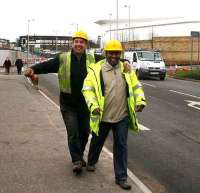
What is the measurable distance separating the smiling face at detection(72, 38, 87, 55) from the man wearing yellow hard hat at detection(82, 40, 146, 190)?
21.4 inches

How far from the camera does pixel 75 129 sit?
7699mm

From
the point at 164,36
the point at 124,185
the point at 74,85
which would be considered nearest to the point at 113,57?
the point at 74,85

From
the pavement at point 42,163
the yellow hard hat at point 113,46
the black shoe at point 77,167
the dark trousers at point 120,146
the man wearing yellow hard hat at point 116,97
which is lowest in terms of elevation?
the pavement at point 42,163

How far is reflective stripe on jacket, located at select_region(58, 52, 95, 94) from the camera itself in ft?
25.2

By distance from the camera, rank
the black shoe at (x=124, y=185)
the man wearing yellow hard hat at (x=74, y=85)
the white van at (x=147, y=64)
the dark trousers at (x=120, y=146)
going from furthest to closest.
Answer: the white van at (x=147, y=64) → the man wearing yellow hard hat at (x=74, y=85) → the dark trousers at (x=120, y=146) → the black shoe at (x=124, y=185)

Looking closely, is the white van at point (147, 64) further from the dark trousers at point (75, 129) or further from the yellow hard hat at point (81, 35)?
the yellow hard hat at point (81, 35)

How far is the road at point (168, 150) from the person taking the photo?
307 inches

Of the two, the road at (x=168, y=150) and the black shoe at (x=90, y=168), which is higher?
the black shoe at (x=90, y=168)

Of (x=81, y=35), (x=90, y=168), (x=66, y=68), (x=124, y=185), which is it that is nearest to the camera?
(x=124, y=185)

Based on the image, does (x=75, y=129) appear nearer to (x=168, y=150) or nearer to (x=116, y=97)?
(x=116, y=97)

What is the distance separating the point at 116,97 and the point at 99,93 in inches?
8.3

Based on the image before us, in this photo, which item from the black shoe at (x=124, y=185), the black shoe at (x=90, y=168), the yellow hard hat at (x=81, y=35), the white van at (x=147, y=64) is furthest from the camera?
the white van at (x=147, y=64)

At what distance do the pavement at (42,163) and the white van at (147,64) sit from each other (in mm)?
24275

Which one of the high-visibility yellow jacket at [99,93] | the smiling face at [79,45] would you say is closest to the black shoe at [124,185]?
the high-visibility yellow jacket at [99,93]
